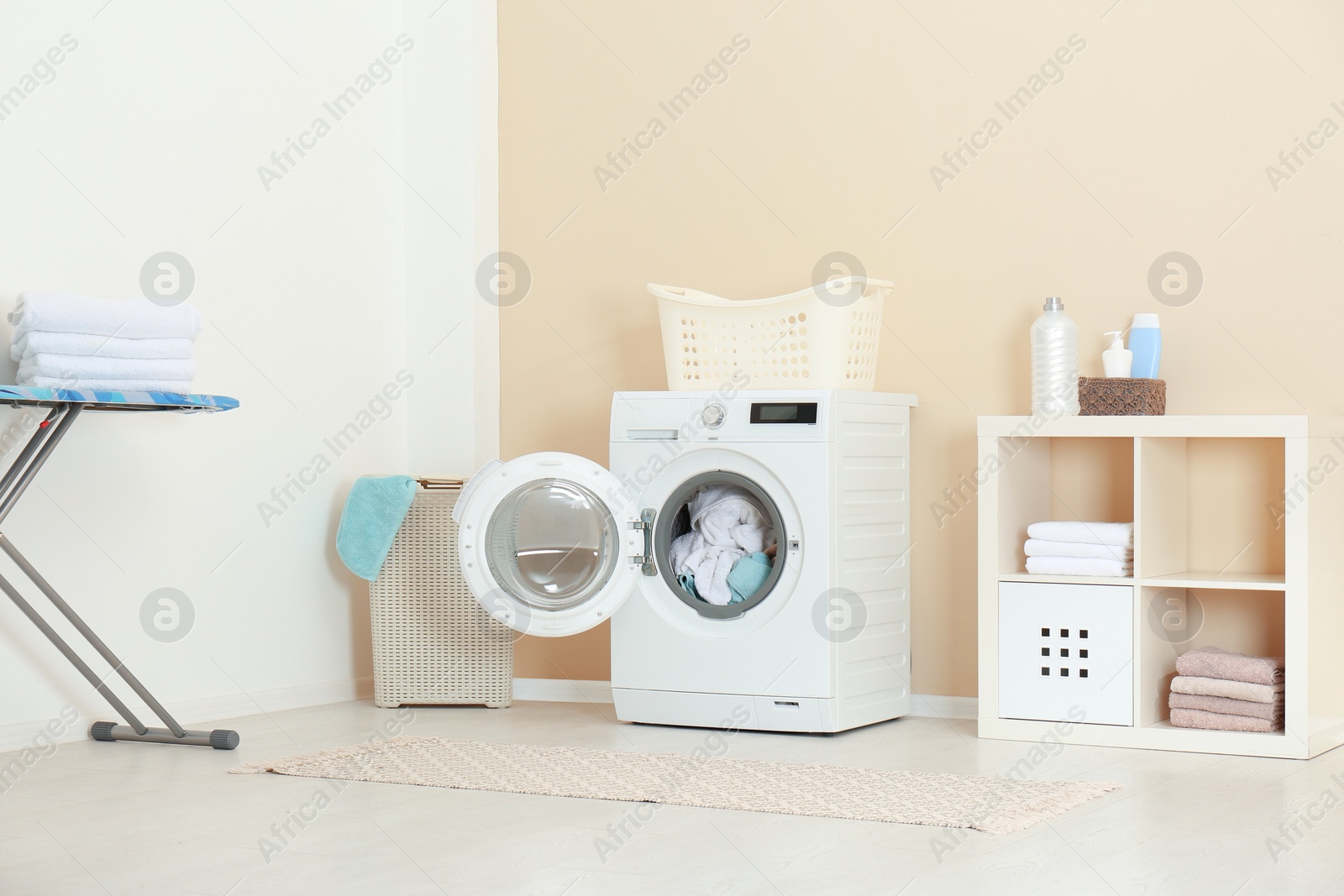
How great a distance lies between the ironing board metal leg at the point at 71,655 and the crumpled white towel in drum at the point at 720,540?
1374mm

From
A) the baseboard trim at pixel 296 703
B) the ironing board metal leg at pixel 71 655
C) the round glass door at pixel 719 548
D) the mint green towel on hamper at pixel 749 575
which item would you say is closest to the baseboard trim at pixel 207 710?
the baseboard trim at pixel 296 703

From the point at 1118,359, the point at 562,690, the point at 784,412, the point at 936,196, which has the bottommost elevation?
the point at 562,690

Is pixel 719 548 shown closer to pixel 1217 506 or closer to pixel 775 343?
pixel 775 343

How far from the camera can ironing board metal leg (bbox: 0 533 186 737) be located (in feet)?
10.2

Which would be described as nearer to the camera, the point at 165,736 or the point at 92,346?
the point at 92,346

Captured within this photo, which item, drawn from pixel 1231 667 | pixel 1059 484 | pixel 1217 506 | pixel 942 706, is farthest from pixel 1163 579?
pixel 942 706

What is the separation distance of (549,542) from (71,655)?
3.79 feet

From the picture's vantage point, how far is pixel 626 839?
7.94 feet

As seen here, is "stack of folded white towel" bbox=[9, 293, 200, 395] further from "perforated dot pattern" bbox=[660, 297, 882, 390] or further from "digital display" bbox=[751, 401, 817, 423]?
"digital display" bbox=[751, 401, 817, 423]

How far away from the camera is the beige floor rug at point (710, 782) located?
2.62 metres

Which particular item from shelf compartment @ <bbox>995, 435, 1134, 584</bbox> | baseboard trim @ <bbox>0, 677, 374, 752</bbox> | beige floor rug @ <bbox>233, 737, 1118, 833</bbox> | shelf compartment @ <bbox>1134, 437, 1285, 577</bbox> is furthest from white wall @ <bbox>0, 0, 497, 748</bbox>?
shelf compartment @ <bbox>1134, 437, 1285, 577</bbox>

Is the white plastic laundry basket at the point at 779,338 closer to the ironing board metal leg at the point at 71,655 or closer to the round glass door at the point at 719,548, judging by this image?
the round glass door at the point at 719,548

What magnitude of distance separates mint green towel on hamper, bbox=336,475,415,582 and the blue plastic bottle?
1953 millimetres

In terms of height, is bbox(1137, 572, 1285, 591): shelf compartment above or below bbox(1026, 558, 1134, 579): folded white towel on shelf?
below
